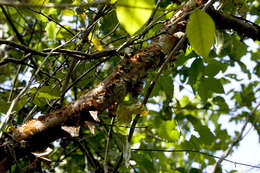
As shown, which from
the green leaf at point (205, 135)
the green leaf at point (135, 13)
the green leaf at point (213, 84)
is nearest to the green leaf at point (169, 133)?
the green leaf at point (205, 135)

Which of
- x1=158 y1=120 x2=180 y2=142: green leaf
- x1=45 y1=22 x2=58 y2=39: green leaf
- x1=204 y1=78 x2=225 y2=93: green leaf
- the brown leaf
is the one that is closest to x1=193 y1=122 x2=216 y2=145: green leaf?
x1=158 y1=120 x2=180 y2=142: green leaf

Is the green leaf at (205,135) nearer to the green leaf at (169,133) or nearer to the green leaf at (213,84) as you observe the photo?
the green leaf at (169,133)

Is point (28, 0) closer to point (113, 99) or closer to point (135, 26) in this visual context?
point (113, 99)

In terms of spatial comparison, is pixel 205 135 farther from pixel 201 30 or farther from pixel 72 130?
pixel 201 30

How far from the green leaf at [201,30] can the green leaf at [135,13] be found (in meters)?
0.12

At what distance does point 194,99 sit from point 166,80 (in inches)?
56.2

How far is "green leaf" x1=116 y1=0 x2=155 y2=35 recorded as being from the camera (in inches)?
17.9

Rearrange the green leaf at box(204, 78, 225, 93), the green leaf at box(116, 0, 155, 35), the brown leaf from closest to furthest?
the green leaf at box(116, 0, 155, 35), the brown leaf, the green leaf at box(204, 78, 225, 93)

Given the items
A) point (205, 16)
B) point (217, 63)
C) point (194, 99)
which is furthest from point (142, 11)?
point (194, 99)

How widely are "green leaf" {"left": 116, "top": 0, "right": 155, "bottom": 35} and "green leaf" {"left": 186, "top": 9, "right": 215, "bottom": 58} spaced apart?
0.38 ft

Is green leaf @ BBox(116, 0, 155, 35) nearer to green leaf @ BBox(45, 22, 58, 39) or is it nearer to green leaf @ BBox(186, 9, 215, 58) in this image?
green leaf @ BBox(186, 9, 215, 58)

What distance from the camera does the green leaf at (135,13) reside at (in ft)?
1.49

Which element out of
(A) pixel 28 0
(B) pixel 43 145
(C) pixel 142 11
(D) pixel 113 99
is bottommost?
(B) pixel 43 145

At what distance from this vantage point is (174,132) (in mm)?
1413
